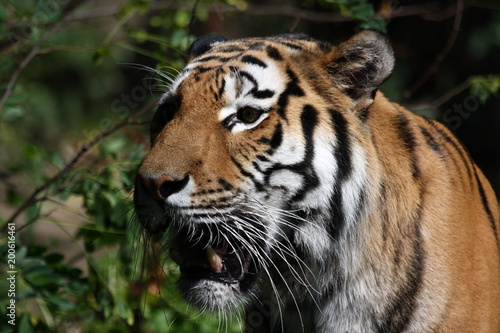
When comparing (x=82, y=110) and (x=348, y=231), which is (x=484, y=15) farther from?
(x=82, y=110)

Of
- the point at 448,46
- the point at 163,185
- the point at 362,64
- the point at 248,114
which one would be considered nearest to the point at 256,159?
the point at 248,114

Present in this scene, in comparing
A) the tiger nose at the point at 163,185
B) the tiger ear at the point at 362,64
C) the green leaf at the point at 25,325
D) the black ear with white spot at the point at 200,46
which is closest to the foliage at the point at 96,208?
the green leaf at the point at 25,325

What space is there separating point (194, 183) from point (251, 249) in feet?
0.91

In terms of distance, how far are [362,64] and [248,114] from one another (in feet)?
1.17

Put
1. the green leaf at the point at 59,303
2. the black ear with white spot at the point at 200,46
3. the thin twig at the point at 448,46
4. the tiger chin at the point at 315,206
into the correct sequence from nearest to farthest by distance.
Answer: the tiger chin at the point at 315,206 < the black ear with white spot at the point at 200,46 < the green leaf at the point at 59,303 < the thin twig at the point at 448,46

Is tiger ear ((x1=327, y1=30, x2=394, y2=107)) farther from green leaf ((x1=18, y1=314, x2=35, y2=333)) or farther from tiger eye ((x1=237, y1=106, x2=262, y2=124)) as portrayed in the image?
green leaf ((x1=18, y1=314, x2=35, y2=333))

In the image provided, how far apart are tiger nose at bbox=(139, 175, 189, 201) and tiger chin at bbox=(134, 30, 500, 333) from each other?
55 mm

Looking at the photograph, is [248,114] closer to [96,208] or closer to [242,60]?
[242,60]

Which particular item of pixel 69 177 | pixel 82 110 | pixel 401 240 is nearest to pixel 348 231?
pixel 401 240

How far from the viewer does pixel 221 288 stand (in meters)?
1.95

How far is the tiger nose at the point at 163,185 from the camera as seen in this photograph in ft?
5.68

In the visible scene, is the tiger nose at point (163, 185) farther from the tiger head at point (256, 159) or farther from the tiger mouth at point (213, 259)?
the tiger mouth at point (213, 259)

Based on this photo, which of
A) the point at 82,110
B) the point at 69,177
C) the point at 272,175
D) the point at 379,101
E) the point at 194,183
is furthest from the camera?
the point at 82,110

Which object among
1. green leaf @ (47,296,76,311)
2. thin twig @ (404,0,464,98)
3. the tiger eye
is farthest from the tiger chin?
thin twig @ (404,0,464,98)
